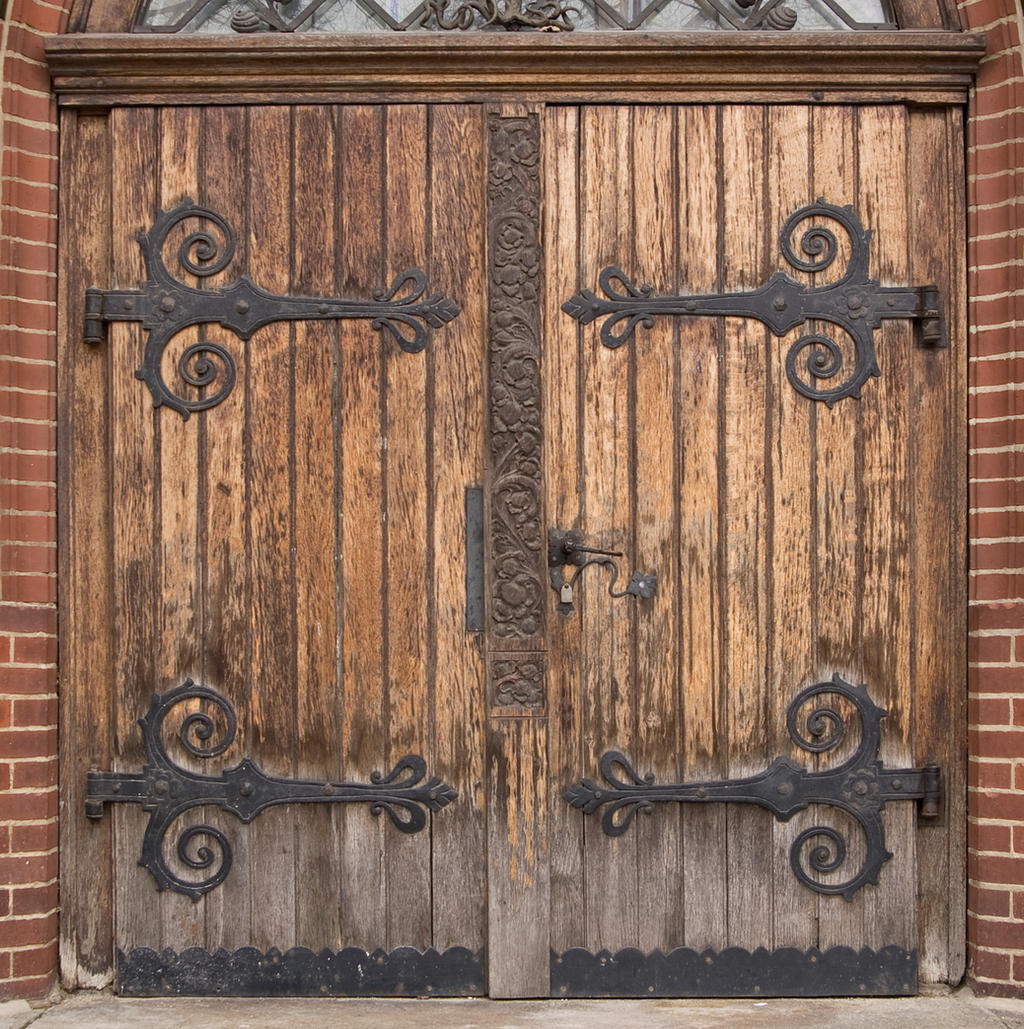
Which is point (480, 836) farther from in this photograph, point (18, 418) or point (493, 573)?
point (18, 418)

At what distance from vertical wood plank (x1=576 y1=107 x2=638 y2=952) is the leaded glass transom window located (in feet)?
1.00

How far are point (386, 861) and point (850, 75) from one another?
2579 mm

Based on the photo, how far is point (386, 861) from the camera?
336cm

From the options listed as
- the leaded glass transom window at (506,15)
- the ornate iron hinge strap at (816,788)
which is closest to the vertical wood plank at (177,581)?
the leaded glass transom window at (506,15)

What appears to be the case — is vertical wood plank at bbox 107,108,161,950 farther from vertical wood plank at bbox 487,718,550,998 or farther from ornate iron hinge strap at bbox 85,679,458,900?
vertical wood plank at bbox 487,718,550,998

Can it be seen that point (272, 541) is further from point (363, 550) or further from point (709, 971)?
point (709, 971)

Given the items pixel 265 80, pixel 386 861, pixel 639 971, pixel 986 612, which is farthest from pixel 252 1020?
pixel 265 80

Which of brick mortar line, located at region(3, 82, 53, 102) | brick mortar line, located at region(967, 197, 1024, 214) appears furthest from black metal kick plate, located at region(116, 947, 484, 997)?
brick mortar line, located at region(967, 197, 1024, 214)

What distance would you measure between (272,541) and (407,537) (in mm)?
380

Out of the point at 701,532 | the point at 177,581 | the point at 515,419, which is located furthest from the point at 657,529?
the point at 177,581

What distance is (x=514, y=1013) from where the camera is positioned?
3.20m

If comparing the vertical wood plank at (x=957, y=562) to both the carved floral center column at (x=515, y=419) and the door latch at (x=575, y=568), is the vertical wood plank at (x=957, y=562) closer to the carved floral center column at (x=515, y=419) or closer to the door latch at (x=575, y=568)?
the door latch at (x=575, y=568)

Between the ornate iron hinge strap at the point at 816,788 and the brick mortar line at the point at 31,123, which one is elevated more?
the brick mortar line at the point at 31,123

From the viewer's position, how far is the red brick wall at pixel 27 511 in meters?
3.22
